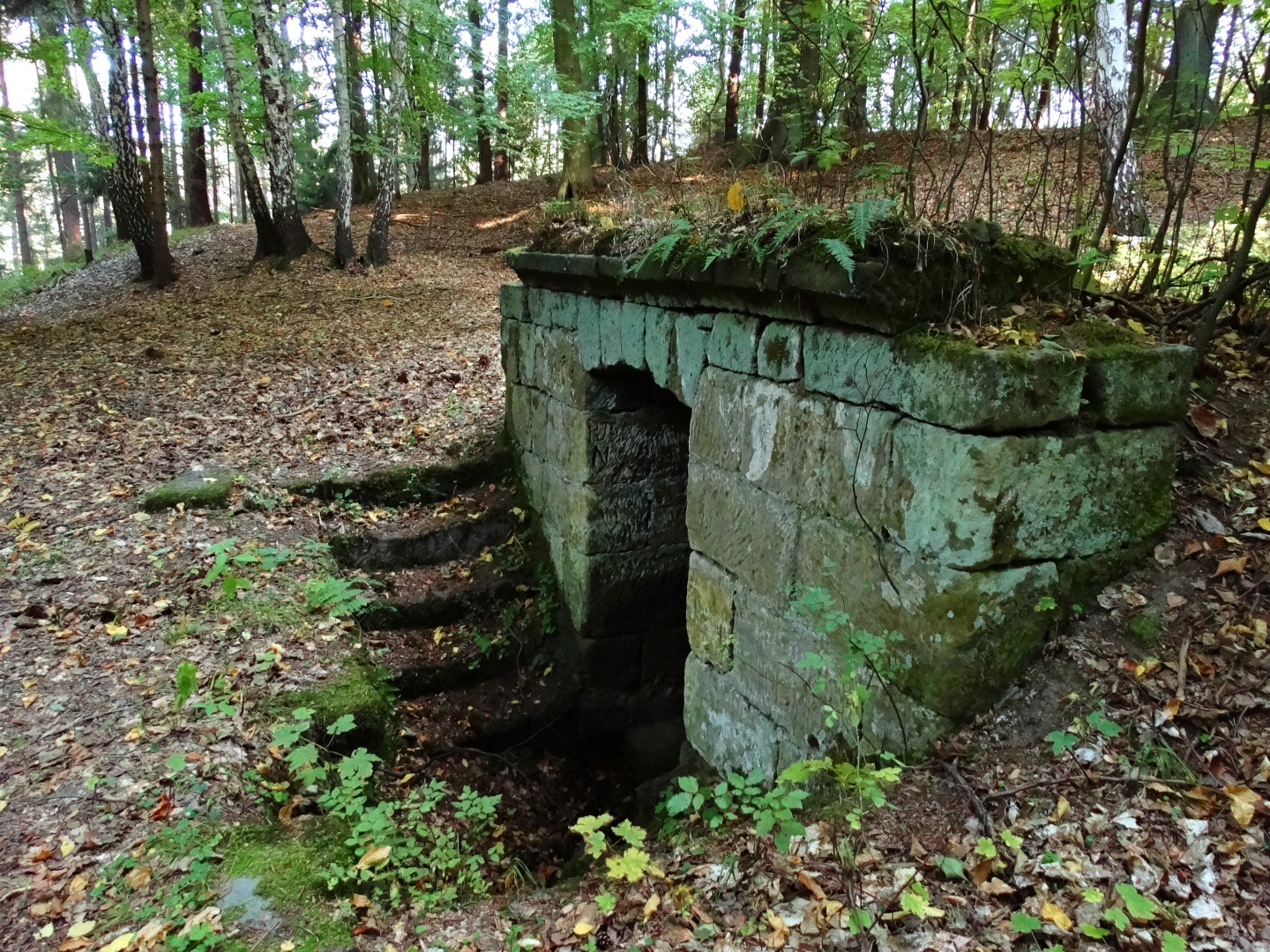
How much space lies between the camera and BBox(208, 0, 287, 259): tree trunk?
10.5 metres

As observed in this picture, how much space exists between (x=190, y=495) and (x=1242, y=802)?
5913 millimetres

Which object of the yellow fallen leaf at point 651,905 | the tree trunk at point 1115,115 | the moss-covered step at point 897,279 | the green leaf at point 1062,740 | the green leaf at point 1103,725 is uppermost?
the tree trunk at point 1115,115

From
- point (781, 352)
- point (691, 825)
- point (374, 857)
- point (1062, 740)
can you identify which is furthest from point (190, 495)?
point (1062, 740)

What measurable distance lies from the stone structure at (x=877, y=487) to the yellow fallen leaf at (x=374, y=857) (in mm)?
1512

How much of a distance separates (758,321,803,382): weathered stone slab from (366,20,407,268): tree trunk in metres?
9.61

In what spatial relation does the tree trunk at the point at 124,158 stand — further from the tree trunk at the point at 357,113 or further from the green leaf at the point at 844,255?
the green leaf at the point at 844,255

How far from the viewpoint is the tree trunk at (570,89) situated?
42.0ft

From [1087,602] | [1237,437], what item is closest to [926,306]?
[1087,602]

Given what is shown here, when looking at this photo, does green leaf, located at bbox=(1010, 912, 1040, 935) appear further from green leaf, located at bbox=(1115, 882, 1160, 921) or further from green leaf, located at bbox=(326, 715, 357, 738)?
green leaf, located at bbox=(326, 715, 357, 738)

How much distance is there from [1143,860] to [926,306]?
5.29ft

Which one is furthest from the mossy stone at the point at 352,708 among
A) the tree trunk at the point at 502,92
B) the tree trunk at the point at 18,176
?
the tree trunk at the point at 18,176

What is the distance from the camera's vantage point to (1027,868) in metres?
2.12

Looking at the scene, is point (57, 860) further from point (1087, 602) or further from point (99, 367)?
point (99, 367)

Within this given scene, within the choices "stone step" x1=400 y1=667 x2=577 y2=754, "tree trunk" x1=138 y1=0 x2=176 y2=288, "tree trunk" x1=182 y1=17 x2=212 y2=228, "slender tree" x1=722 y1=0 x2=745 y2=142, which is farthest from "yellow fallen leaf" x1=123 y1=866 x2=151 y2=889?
"slender tree" x1=722 y1=0 x2=745 y2=142
